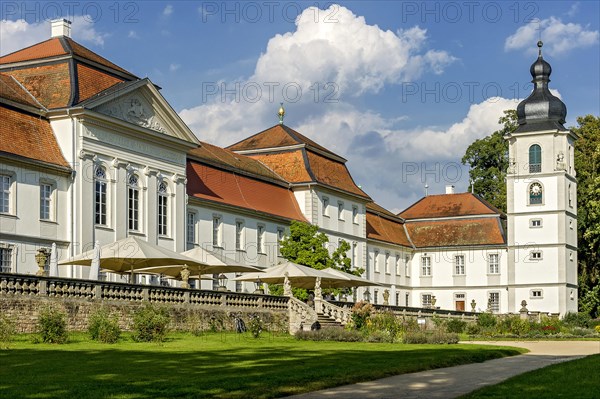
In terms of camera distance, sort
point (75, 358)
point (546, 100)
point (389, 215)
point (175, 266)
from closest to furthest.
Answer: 1. point (75, 358)
2. point (175, 266)
3. point (546, 100)
4. point (389, 215)

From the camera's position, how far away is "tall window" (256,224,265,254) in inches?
2159

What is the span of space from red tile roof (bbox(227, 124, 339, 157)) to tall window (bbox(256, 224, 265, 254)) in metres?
7.72

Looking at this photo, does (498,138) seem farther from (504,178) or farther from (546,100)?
(546,100)

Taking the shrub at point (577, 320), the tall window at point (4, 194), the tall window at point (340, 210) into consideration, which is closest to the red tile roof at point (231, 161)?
the tall window at point (340, 210)

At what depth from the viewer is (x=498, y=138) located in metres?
82.1

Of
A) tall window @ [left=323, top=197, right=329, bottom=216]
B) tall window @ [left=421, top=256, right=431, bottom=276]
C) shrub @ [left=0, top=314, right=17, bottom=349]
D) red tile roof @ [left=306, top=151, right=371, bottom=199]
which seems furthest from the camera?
tall window @ [left=421, top=256, right=431, bottom=276]

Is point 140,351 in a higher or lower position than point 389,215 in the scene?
lower

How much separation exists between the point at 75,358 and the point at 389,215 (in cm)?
6013

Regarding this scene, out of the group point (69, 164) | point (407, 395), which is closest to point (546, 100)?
point (69, 164)

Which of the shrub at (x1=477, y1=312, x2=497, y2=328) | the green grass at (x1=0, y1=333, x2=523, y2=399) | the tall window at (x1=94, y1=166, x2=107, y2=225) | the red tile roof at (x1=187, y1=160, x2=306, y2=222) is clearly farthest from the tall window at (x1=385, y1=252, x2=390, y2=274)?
the green grass at (x1=0, y1=333, x2=523, y2=399)

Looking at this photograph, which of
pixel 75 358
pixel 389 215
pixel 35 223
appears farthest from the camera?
pixel 389 215

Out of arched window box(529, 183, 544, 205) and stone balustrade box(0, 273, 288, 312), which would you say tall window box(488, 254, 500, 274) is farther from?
stone balustrade box(0, 273, 288, 312)

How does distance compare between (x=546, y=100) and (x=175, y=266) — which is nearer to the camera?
(x=175, y=266)

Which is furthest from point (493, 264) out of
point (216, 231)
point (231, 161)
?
point (216, 231)
